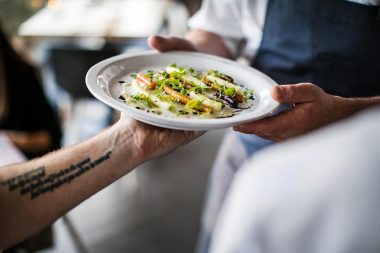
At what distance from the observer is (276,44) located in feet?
3.75

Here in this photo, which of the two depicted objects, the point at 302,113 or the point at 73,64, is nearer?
the point at 302,113

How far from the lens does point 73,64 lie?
2.09m

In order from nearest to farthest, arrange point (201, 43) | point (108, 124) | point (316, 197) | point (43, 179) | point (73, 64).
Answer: point (316, 197) < point (43, 179) < point (201, 43) < point (73, 64) < point (108, 124)

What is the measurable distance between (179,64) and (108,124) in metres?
1.43

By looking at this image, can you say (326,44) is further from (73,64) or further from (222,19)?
(73,64)

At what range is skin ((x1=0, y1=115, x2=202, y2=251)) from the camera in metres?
0.77

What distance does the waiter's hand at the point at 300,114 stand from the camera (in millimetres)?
836

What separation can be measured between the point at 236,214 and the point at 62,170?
0.54 metres

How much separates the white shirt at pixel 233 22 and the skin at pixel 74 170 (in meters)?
0.49

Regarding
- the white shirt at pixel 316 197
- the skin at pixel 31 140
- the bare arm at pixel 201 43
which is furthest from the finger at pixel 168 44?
the skin at pixel 31 140

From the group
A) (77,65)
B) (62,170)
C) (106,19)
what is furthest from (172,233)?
(106,19)

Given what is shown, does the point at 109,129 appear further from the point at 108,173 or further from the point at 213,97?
the point at 213,97

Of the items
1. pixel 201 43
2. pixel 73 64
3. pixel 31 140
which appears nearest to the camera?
pixel 201 43

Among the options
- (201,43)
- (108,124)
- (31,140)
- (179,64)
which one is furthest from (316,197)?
(108,124)
